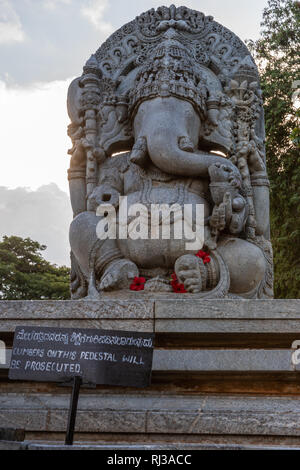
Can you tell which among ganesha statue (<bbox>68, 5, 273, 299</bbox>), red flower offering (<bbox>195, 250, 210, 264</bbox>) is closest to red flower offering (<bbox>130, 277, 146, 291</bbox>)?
ganesha statue (<bbox>68, 5, 273, 299</bbox>)

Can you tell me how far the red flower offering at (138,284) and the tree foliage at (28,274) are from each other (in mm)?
16550

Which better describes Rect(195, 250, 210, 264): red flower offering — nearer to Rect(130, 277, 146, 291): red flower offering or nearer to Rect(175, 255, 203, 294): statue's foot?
Rect(175, 255, 203, 294): statue's foot

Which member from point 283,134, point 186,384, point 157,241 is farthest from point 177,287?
point 283,134

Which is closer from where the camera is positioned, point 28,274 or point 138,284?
point 138,284

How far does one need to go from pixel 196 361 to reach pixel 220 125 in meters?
3.48

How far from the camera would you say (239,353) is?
15.2ft

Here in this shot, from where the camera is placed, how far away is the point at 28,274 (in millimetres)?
23062

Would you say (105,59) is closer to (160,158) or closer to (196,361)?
(160,158)

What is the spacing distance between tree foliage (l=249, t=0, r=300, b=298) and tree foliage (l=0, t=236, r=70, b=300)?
30.0ft

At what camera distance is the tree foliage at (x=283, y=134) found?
53.9 ft

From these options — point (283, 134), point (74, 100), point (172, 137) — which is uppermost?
point (283, 134)

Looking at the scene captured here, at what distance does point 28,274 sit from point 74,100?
16.2 m

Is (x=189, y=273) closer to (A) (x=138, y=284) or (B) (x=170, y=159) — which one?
(A) (x=138, y=284)
